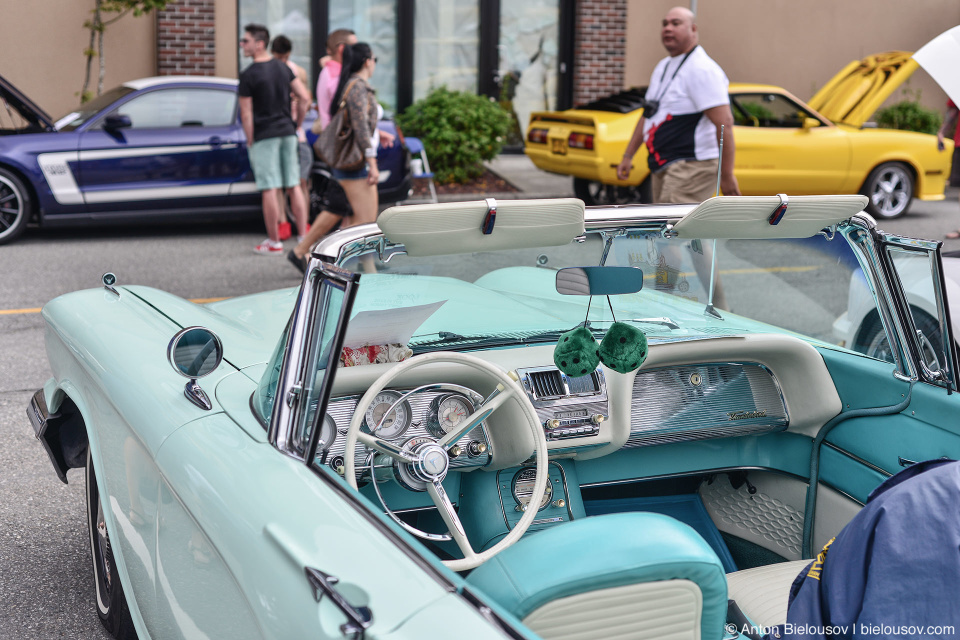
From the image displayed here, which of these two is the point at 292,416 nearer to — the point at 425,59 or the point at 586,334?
the point at 586,334

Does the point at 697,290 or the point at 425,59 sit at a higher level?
the point at 425,59

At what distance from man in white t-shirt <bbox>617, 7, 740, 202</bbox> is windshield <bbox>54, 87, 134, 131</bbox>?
5.70 metres

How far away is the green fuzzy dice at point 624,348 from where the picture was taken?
2668 mm

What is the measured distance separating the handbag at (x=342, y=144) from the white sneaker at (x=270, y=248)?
1.86m

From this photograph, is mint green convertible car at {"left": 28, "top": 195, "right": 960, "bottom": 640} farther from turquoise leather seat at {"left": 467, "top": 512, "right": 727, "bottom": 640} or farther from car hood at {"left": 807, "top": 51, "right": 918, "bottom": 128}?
car hood at {"left": 807, "top": 51, "right": 918, "bottom": 128}

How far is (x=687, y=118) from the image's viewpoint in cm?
623

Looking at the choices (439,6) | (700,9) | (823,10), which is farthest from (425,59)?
(823,10)

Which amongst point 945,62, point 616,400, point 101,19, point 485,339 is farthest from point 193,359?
point 101,19

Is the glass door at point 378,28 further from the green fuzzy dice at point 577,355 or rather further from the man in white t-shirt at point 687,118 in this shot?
the green fuzzy dice at point 577,355

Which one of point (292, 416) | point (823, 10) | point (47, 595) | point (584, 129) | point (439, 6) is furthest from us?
point (823, 10)

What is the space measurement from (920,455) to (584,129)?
27.3 ft

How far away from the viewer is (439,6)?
15211 millimetres

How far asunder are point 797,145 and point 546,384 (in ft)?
29.4

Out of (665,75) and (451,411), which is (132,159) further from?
(451,411)
